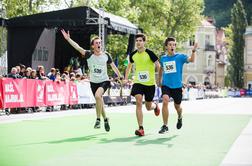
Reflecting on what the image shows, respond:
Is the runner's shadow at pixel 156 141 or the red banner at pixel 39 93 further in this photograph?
the red banner at pixel 39 93

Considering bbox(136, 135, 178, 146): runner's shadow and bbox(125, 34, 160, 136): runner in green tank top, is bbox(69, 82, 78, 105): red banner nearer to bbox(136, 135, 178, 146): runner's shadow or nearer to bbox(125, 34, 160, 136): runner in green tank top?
bbox(125, 34, 160, 136): runner in green tank top

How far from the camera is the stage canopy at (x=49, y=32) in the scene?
96.2 feet

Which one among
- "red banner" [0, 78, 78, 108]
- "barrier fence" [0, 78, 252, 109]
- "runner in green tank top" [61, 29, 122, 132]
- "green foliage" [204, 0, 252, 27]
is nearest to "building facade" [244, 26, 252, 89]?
"green foliage" [204, 0, 252, 27]

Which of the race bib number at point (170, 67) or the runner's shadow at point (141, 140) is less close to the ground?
the race bib number at point (170, 67)

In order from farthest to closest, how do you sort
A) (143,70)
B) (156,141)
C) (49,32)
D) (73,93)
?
(49,32)
(73,93)
(143,70)
(156,141)

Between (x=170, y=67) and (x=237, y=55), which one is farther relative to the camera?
(x=237, y=55)

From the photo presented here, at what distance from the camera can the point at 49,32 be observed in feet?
→ 109

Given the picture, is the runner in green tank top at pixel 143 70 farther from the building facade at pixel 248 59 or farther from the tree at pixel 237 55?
the building facade at pixel 248 59

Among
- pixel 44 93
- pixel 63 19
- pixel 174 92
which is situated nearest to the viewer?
pixel 174 92

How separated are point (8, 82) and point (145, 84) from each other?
8.31 m

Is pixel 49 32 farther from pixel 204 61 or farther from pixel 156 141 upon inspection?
pixel 204 61

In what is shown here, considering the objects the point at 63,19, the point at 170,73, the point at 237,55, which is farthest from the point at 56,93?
the point at 237,55

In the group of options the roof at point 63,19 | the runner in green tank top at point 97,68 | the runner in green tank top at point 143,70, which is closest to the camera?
the runner in green tank top at point 143,70

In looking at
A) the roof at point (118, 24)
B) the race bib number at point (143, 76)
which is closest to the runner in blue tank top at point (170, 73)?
the race bib number at point (143, 76)
